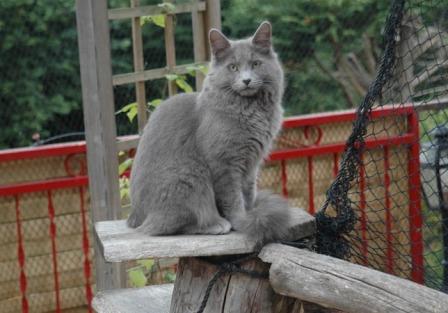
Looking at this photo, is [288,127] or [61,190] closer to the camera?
[61,190]

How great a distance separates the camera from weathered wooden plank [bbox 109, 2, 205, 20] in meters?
3.66

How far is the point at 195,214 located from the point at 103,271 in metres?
1.22

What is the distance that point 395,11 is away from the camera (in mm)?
2607

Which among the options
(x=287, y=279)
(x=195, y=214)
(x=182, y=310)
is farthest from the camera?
(x=195, y=214)

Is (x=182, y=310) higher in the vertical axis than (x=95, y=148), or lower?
lower

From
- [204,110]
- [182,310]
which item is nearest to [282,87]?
[204,110]

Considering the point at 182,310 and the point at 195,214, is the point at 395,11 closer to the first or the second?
the point at 195,214

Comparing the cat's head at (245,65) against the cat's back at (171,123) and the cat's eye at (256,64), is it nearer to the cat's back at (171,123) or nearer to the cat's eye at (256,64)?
the cat's eye at (256,64)

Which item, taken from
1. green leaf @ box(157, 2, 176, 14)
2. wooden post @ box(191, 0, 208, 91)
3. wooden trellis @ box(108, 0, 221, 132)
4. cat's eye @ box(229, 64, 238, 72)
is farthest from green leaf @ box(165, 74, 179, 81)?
cat's eye @ box(229, 64, 238, 72)

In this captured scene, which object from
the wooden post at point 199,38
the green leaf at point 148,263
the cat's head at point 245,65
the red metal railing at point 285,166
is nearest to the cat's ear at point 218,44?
the cat's head at point 245,65

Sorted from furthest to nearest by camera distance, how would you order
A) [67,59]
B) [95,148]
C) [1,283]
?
[67,59] → [1,283] → [95,148]

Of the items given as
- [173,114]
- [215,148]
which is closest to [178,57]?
[173,114]

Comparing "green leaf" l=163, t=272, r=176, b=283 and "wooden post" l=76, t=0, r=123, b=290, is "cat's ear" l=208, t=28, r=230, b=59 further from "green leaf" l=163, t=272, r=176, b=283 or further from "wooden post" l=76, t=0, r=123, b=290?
"green leaf" l=163, t=272, r=176, b=283

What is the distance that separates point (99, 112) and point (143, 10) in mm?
618
